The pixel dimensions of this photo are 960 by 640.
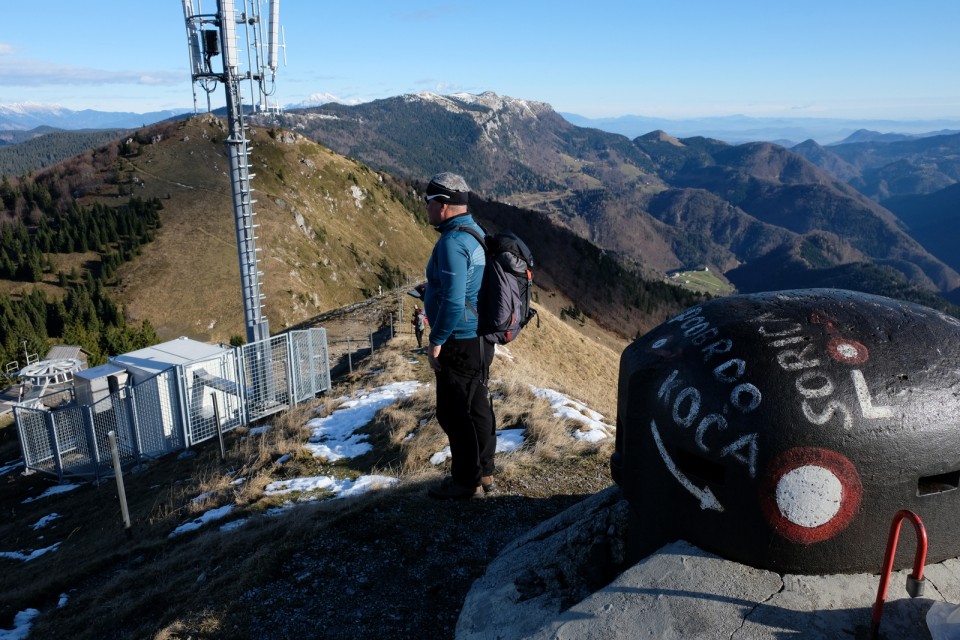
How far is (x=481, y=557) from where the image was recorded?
564cm

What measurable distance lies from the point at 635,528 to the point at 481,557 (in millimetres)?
1698

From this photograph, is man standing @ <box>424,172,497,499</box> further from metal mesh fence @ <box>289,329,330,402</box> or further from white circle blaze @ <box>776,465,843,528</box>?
metal mesh fence @ <box>289,329,330,402</box>

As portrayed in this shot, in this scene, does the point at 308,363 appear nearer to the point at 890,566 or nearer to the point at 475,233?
the point at 475,233

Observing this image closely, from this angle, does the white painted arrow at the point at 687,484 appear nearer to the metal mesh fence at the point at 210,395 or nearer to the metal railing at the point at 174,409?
the metal railing at the point at 174,409

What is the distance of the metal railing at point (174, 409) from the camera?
41.8 feet

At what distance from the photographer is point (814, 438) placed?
139 inches

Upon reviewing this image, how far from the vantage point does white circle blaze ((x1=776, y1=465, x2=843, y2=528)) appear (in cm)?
356

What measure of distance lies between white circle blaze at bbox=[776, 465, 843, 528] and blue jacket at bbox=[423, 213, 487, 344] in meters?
2.75

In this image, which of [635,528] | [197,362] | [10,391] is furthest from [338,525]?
[10,391]

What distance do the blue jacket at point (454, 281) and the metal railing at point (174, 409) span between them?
26.6 ft

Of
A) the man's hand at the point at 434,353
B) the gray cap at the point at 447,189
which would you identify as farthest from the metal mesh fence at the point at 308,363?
the gray cap at the point at 447,189

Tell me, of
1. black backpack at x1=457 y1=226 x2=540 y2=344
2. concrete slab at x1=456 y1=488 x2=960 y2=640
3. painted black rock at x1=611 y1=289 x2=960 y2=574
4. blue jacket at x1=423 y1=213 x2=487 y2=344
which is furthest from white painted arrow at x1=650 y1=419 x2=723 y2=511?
blue jacket at x1=423 y1=213 x2=487 y2=344

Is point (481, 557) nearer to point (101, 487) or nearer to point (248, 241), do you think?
point (101, 487)

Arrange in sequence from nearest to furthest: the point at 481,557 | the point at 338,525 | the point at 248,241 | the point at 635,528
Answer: the point at 635,528, the point at 481,557, the point at 338,525, the point at 248,241
